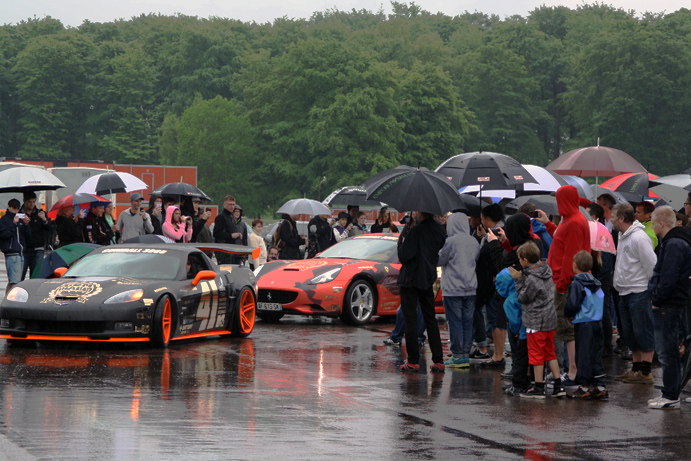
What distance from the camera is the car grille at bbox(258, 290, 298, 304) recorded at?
15.6 m

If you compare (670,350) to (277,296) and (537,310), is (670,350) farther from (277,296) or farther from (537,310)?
(277,296)

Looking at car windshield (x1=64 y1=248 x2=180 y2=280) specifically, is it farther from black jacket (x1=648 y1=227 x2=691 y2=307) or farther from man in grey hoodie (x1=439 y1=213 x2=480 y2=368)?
black jacket (x1=648 y1=227 x2=691 y2=307)

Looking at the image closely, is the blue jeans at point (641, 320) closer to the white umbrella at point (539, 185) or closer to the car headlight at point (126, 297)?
the car headlight at point (126, 297)

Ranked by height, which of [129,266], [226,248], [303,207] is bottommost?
[129,266]

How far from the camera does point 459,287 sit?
447 inches

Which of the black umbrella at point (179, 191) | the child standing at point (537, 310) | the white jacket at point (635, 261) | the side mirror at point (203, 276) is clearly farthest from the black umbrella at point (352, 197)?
the child standing at point (537, 310)

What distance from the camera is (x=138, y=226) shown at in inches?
722

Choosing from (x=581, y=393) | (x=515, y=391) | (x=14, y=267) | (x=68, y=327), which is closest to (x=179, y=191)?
(x=14, y=267)

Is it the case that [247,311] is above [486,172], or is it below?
below

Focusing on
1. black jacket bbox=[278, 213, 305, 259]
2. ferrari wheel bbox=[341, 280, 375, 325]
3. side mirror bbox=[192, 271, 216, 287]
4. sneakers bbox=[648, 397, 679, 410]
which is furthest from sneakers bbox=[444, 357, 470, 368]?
black jacket bbox=[278, 213, 305, 259]

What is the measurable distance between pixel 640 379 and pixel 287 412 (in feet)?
14.1

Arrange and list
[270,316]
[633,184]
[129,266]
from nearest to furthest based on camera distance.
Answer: [129,266] < [270,316] < [633,184]

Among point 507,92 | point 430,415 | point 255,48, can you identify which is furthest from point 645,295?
point 255,48

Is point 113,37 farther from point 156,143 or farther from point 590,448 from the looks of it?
point 590,448
